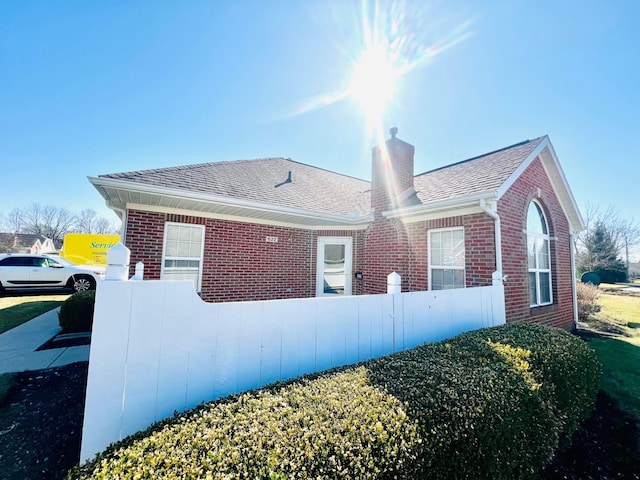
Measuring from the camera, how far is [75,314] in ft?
22.3

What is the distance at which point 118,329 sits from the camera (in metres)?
1.94

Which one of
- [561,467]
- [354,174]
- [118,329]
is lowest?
[561,467]

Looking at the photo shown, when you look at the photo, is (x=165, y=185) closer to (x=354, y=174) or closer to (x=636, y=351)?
(x=354, y=174)

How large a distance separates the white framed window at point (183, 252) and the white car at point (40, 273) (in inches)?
346

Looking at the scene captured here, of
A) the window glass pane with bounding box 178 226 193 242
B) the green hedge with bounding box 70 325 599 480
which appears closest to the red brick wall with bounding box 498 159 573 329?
the green hedge with bounding box 70 325 599 480

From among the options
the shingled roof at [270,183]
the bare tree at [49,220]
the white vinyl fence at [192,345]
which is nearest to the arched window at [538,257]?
the shingled roof at [270,183]

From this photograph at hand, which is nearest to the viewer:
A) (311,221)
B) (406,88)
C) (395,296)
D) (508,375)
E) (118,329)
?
(118,329)

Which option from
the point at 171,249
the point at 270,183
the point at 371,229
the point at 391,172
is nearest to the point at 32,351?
the point at 171,249

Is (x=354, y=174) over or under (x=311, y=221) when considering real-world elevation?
over

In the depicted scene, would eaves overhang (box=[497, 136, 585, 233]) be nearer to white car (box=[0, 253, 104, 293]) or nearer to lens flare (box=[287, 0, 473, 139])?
lens flare (box=[287, 0, 473, 139])

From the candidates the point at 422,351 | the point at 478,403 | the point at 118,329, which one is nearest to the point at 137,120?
the point at 118,329

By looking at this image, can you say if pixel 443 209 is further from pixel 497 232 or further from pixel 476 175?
pixel 476 175

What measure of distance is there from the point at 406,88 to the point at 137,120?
28.4 feet

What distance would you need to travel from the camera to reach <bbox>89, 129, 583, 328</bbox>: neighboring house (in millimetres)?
5828
